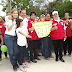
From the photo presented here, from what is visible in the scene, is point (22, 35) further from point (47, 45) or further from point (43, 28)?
point (47, 45)

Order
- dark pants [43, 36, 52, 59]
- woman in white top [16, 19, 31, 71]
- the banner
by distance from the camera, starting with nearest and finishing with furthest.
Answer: woman in white top [16, 19, 31, 71]
the banner
dark pants [43, 36, 52, 59]

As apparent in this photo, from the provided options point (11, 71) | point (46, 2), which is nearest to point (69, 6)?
point (46, 2)

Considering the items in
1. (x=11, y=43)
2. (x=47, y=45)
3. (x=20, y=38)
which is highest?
(x=20, y=38)

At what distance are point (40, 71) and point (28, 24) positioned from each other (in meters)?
1.61

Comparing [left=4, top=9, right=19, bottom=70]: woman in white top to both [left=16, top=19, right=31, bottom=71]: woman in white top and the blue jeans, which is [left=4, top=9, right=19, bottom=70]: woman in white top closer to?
the blue jeans

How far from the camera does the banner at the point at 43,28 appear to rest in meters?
3.84

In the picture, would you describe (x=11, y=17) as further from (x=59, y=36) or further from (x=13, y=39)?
(x=59, y=36)

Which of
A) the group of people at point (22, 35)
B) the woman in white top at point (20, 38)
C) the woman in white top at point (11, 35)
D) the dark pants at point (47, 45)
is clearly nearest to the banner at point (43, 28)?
the group of people at point (22, 35)

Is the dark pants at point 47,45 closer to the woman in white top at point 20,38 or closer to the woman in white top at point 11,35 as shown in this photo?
the woman in white top at point 20,38

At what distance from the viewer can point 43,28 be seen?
391 centimetres

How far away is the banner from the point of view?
3.84 m

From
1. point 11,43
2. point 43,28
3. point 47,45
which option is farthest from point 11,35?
point 47,45

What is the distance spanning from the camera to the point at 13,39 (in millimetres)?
3139

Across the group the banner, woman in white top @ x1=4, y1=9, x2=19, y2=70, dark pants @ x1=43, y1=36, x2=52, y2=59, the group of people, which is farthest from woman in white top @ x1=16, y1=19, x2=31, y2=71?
dark pants @ x1=43, y1=36, x2=52, y2=59
